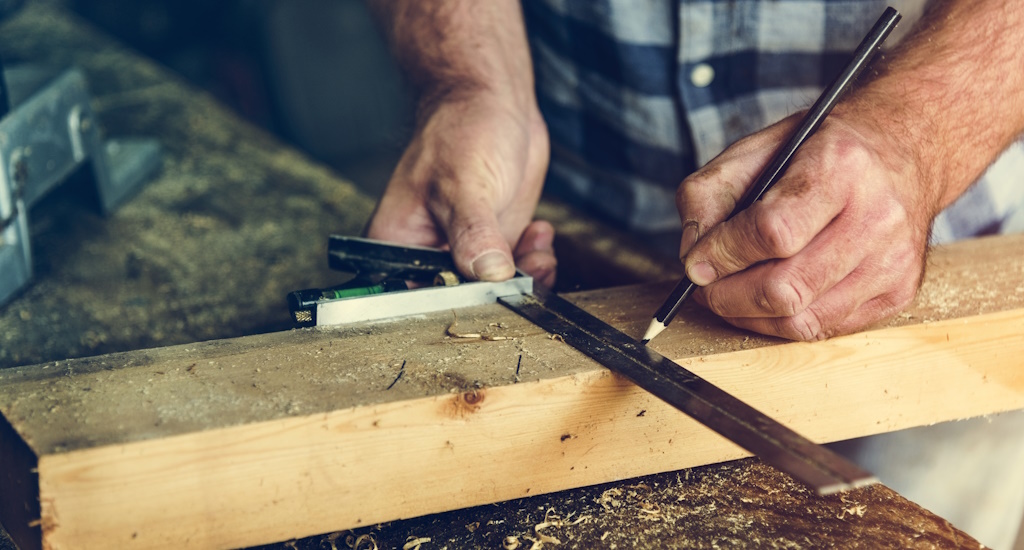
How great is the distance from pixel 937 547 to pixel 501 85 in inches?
39.9

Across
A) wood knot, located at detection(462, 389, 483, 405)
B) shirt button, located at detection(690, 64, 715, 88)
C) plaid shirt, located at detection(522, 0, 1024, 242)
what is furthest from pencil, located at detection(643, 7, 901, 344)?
shirt button, located at detection(690, 64, 715, 88)

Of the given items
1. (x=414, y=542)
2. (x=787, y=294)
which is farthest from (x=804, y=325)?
(x=414, y=542)

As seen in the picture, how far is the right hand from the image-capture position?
1259 millimetres

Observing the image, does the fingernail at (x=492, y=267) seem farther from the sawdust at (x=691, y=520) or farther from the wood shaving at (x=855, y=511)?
the wood shaving at (x=855, y=511)

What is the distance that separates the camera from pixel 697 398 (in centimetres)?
81

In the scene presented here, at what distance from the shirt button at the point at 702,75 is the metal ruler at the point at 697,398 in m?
0.76

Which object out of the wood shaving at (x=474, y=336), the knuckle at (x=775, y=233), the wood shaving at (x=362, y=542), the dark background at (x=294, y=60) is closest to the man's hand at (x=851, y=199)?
the knuckle at (x=775, y=233)

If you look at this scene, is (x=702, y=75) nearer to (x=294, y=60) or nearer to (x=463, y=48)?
(x=463, y=48)

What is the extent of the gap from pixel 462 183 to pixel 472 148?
9 cm

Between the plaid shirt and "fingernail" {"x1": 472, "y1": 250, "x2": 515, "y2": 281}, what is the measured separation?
2.26ft

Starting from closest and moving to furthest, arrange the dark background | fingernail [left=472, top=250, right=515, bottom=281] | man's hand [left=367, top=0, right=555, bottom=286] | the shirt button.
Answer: fingernail [left=472, top=250, right=515, bottom=281], man's hand [left=367, top=0, right=555, bottom=286], the shirt button, the dark background

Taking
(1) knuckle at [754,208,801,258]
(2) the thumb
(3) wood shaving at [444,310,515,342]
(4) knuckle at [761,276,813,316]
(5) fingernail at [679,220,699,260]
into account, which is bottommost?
(3) wood shaving at [444,310,515,342]

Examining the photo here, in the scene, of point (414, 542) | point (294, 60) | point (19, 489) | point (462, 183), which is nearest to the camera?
point (19, 489)

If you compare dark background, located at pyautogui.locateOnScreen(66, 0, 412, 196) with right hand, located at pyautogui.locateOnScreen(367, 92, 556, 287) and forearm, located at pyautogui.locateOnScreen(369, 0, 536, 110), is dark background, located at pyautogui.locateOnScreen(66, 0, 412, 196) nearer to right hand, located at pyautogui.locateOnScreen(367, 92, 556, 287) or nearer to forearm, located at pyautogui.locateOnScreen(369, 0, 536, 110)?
forearm, located at pyautogui.locateOnScreen(369, 0, 536, 110)
